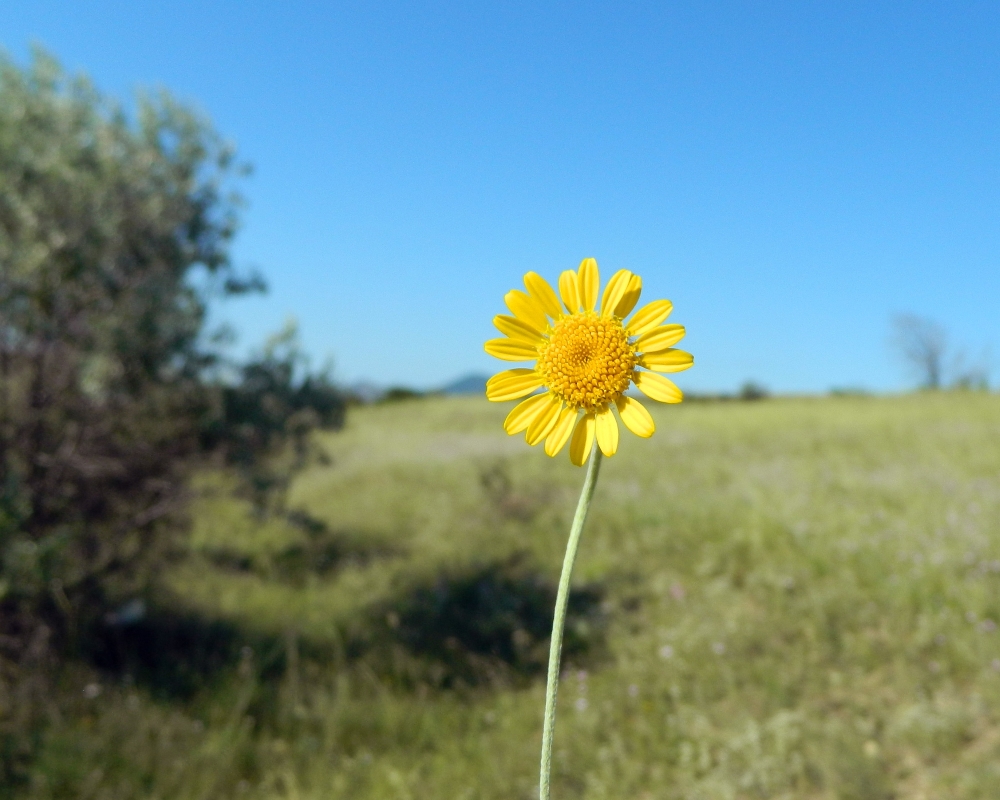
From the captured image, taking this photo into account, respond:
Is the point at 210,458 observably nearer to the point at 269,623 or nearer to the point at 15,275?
the point at 269,623

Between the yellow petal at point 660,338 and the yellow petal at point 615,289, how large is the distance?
0.07 metres

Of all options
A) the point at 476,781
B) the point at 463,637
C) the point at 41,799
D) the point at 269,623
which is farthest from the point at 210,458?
the point at 476,781

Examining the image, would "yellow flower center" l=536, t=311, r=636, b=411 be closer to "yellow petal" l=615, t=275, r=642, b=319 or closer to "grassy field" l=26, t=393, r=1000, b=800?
"yellow petal" l=615, t=275, r=642, b=319

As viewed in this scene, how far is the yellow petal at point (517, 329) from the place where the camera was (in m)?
1.25

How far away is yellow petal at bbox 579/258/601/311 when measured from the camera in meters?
1.25

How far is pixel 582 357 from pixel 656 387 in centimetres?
12

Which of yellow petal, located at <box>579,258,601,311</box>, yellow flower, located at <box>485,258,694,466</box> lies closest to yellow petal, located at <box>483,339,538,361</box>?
yellow flower, located at <box>485,258,694,466</box>

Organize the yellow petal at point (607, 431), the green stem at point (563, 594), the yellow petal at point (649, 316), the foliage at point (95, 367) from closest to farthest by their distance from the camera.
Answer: the green stem at point (563, 594), the yellow petal at point (607, 431), the yellow petal at point (649, 316), the foliage at point (95, 367)

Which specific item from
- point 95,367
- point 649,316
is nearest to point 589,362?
point 649,316

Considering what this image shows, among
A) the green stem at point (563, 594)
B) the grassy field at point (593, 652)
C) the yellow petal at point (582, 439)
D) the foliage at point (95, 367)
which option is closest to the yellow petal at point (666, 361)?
the yellow petal at point (582, 439)

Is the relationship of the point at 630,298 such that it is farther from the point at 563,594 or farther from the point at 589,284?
the point at 563,594

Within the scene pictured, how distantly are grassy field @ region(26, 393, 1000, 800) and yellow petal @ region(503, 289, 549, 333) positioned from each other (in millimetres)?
3397

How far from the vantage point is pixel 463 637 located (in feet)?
→ 19.9

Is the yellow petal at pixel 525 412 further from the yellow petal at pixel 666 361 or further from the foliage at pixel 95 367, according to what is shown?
the foliage at pixel 95 367
